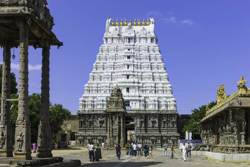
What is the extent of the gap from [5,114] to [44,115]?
218cm

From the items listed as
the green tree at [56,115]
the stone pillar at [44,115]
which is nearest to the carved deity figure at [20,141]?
the stone pillar at [44,115]

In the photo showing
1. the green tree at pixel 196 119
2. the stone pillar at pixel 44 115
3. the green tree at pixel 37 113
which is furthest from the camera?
the green tree at pixel 196 119

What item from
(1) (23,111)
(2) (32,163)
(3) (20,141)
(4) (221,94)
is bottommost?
(2) (32,163)

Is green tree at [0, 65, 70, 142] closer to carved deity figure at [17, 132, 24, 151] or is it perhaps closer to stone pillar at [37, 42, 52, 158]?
stone pillar at [37, 42, 52, 158]

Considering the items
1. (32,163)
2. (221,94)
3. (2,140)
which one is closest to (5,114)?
(2,140)

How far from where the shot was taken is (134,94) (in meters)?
121

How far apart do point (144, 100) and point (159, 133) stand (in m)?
8.54

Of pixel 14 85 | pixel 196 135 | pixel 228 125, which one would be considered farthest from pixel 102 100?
pixel 228 125

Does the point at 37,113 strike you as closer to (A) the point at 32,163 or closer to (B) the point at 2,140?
(B) the point at 2,140

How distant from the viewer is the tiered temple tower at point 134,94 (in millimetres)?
118875

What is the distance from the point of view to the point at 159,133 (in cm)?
11894

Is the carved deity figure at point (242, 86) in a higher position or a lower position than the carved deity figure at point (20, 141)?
higher

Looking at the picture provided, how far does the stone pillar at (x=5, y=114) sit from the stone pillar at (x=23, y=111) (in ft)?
7.82

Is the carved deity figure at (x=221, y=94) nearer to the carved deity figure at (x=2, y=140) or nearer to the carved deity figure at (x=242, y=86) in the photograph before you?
the carved deity figure at (x=242, y=86)
